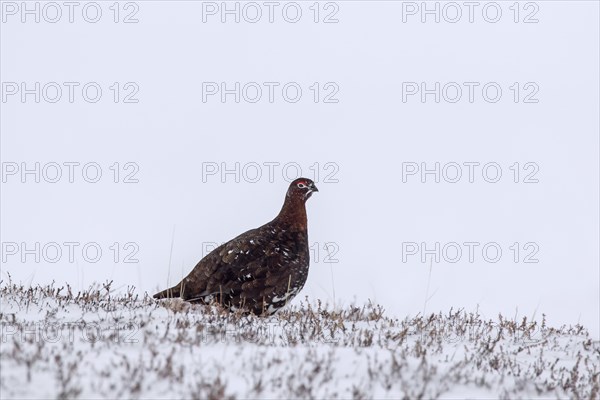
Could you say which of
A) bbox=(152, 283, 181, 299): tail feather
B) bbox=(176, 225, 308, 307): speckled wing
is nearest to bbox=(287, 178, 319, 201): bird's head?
bbox=(176, 225, 308, 307): speckled wing

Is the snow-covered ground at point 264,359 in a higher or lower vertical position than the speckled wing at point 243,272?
lower

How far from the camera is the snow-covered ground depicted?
606 centimetres

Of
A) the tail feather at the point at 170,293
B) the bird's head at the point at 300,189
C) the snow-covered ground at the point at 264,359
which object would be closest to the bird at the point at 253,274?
the tail feather at the point at 170,293

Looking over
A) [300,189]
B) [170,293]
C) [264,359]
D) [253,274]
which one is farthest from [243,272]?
[264,359]

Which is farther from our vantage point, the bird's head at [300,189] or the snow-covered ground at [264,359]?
the bird's head at [300,189]

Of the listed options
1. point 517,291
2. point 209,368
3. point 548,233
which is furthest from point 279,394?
point 548,233

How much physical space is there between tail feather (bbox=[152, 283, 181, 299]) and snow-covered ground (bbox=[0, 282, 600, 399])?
186 cm

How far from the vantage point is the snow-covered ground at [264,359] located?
19.9 feet

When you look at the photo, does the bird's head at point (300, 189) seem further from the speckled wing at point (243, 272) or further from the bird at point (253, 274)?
the speckled wing at point (243, 272)

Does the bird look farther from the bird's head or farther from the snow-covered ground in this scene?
the snow-covered ground

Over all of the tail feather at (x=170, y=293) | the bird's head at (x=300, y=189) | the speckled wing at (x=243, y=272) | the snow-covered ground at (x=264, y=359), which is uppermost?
the bird's head at (x=300, y=189)

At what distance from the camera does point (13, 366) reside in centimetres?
614

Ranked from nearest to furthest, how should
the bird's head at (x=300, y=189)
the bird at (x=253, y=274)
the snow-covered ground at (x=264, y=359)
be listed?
the snow-covered ground at (x=264, y=359) → the bird at (x=253, y=274) → the bird's head at (x=300, y=189)

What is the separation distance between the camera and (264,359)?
21.9ft
